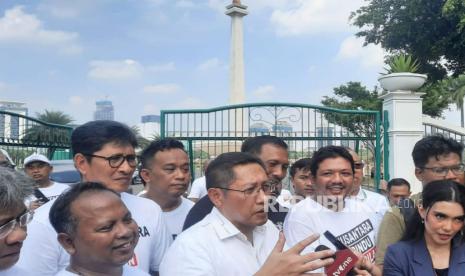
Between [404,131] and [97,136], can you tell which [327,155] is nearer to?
[97,136]

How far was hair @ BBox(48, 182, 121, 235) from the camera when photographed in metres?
1.71

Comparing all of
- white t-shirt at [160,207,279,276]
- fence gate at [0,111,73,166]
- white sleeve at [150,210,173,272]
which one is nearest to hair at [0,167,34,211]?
white t-shirt at [160,207,279,276]

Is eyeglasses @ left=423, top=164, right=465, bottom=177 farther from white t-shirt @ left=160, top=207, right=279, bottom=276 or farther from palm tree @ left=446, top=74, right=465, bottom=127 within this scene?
palm tree @ left=446, top=74, right=465, bottom=127

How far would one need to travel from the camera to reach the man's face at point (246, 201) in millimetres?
1935

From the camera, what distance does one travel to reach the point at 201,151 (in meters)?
6.39

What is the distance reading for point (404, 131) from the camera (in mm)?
6047

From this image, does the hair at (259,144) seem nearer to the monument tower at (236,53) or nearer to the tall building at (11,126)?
the tall building at (11,126)

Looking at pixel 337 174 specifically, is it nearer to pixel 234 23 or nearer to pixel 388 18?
pixel 234 23

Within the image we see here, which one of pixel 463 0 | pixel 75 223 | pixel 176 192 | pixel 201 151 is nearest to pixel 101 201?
pixel 75 223

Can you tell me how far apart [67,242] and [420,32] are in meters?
17.8

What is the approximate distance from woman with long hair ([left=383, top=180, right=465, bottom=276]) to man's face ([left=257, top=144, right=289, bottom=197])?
86 centimetres

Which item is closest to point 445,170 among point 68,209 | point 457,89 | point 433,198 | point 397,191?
point 433,198

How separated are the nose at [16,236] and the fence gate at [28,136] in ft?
18.2

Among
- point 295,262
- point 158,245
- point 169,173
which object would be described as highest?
point 169,173
